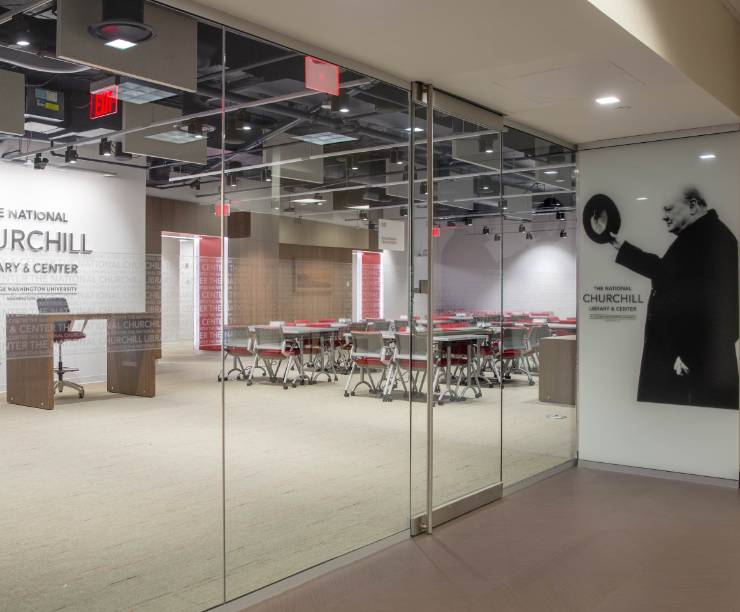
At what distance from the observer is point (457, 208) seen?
557cm

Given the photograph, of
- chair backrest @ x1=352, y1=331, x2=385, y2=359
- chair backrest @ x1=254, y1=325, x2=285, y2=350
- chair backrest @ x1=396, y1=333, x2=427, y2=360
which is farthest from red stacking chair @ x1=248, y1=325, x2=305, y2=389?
chair backrest @ x1=396, y1=333, x2=427, y2=360

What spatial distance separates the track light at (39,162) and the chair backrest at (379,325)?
2.28 m

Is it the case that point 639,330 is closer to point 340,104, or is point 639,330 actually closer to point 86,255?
point 340,104

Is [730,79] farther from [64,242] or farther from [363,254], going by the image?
[64,242]

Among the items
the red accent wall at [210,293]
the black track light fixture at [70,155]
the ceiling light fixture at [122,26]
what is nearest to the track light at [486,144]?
the red accent wall at [210,293]

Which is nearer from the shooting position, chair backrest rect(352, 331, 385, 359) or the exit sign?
the exit sign

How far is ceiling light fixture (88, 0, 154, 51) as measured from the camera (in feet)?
11.0

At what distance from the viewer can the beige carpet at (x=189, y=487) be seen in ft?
11.2

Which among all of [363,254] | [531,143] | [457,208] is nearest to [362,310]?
[363,254]

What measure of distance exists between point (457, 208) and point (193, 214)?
8.08 ft

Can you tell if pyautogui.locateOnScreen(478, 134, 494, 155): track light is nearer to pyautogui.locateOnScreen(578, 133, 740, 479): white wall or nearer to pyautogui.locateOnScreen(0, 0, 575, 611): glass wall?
pyautogui.locateOnScreen(0, 0, 575, 611): glass wall

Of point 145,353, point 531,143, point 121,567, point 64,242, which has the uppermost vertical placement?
point 531,143

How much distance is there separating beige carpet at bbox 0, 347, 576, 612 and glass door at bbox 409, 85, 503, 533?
0.25 meters

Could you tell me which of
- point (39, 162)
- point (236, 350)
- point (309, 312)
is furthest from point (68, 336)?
point (309, 312)
